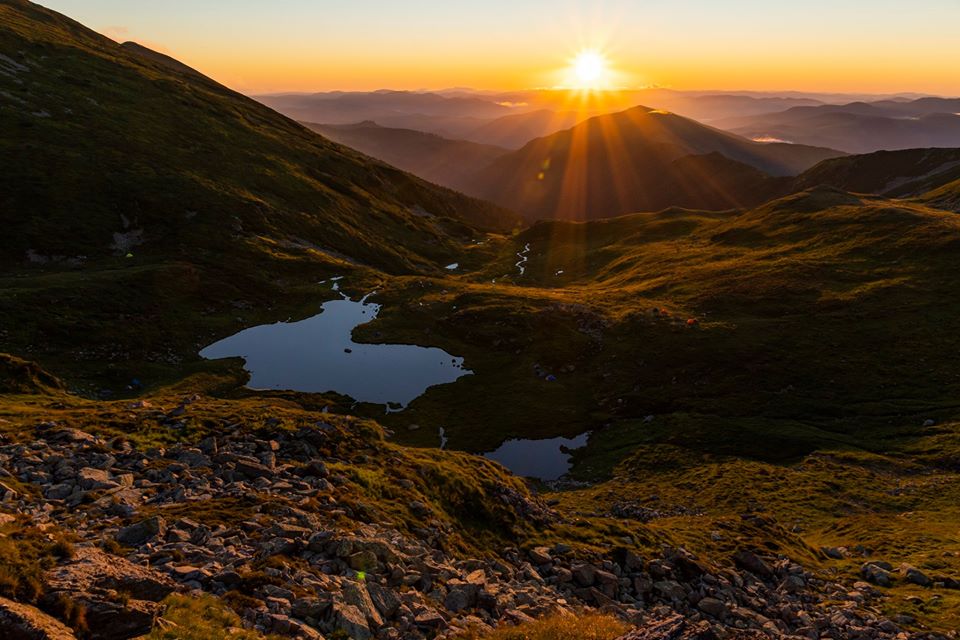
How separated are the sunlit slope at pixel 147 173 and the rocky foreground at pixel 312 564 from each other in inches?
3337

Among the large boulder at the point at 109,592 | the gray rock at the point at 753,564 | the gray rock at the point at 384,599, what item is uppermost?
the large boulder at the point at 109,592

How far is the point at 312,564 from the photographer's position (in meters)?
17.7

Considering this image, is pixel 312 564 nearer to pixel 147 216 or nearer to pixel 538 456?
pixel 538 456

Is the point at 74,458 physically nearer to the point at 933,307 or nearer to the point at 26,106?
the point at 933,307

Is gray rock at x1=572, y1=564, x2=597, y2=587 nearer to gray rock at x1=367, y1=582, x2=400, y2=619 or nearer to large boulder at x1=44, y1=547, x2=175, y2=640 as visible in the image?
gray rock at x1=367, y1=582, x2=400, y2=619

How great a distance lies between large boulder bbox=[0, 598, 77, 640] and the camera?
34.9ft

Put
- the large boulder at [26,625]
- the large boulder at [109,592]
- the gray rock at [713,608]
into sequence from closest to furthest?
the large boulder at [26,625] < the large boulder at [109,592] < the gray rock at [713,608]

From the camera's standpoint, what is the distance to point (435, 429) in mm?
62156

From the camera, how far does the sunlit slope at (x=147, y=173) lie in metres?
97.2

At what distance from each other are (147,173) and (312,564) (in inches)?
4933

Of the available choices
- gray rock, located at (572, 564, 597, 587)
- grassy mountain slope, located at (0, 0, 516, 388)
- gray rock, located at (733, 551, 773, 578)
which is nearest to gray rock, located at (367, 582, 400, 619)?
gray rock, located at (572, 564, 597, 587)

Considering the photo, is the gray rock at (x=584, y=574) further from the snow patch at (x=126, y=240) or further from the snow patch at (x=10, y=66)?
the snow patch at (x=10, y=66)

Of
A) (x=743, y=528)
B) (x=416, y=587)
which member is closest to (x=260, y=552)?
(x=416, y=587)

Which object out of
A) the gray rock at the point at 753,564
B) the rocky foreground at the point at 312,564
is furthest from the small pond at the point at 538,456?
the gray rock at the point at 753,564
